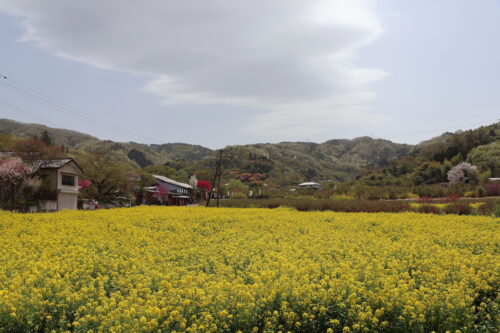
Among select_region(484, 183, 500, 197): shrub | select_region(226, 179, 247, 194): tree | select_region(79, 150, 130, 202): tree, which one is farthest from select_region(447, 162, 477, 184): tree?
select_region(79, 150, 130, 202): tree

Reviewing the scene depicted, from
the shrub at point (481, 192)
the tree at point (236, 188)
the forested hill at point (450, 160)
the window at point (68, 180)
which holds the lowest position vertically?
the shrub at point (481, 192)

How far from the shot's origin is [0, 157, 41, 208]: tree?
4503 cm

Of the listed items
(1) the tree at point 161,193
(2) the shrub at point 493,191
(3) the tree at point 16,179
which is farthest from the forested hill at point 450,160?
(3) the tree at point 16,179

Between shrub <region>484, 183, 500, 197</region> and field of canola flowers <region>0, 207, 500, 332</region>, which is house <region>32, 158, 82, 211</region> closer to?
field of canola flowers <region>0, 207, 500, 332</region>

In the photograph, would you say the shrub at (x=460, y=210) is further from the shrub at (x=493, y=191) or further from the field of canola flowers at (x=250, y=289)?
the shrub at (x=493, y=191)

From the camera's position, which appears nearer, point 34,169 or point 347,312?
point 347,312

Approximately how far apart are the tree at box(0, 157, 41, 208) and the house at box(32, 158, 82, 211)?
4.19ft

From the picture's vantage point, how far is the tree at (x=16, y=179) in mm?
45031

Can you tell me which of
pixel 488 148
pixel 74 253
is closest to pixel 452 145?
pixel 488 148

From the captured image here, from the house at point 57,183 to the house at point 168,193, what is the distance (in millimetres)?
34450

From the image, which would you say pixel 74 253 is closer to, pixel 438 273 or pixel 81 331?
pixel 81 331

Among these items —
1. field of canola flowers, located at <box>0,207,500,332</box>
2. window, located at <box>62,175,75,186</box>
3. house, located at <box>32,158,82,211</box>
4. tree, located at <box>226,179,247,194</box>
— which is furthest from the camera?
tree, located at <box>226,179,247,194</box>

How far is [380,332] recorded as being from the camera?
583 cm

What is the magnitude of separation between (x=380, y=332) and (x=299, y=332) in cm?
119
